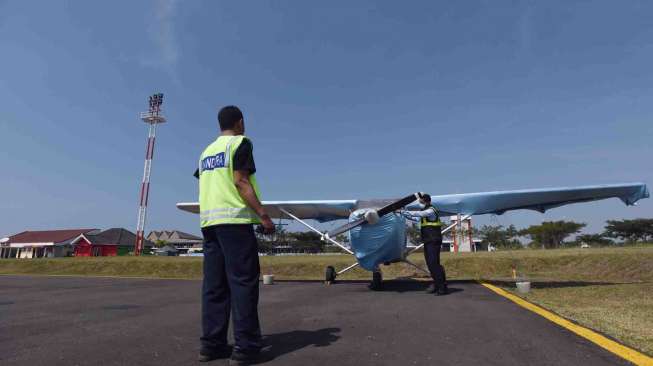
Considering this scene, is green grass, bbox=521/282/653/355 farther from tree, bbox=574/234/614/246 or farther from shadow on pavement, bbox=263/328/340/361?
tree, bbox=574/234/614/246

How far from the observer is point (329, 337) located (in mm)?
3404

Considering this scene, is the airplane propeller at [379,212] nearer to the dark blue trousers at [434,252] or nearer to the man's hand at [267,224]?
the dark blue trousers at [434,252]

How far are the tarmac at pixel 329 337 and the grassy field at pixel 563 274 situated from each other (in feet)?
2.39

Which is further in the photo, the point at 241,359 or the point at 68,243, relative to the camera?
the point at 68,243

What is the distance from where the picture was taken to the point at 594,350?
2832 millimetres

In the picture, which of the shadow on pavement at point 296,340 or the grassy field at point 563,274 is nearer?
the shadow on pavement at point 296,340

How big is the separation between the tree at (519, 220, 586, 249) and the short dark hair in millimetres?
76893

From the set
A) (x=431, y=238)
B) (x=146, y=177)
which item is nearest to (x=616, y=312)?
(x=431, y=238)

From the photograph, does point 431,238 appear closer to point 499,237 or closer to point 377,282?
point 377,282

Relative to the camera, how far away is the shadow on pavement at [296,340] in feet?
9.75

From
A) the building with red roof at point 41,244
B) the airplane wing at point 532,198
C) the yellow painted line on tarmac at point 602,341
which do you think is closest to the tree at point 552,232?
the airplane wing at point 532,198

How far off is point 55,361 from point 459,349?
298 centimetres

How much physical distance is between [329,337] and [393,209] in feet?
16.3

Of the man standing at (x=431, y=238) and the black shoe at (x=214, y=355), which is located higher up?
the man standing at (x=431, y=238)
